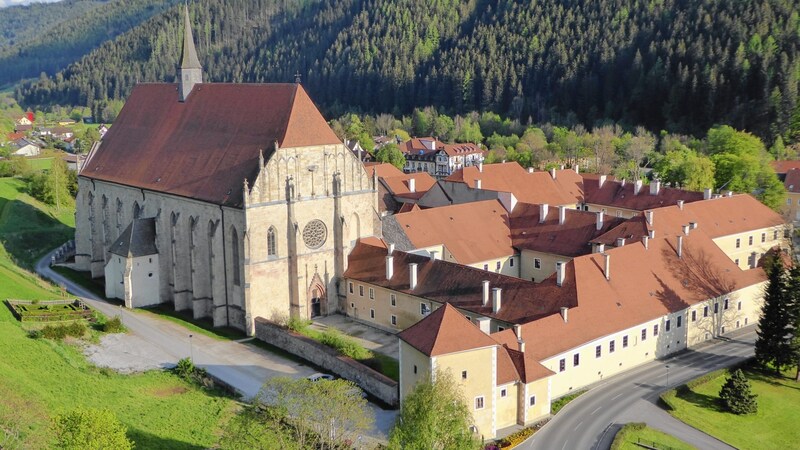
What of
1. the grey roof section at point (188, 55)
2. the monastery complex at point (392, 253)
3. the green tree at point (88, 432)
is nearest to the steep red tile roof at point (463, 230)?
the monastery complex at point (392, 253)

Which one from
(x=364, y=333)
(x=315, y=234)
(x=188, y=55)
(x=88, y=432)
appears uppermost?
(x=188, y=55)

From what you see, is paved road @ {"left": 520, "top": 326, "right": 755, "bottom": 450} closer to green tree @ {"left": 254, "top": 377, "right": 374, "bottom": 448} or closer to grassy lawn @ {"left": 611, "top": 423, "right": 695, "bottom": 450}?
grassy lawn @ {"left": 611, "top": 423, "right": 695, "bottom": 450}

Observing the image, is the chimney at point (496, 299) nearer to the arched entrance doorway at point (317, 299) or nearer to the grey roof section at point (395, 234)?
the grey roof section at point (395, 234)

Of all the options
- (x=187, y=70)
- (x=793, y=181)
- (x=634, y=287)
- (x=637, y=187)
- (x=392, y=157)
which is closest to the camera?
(x=634, y=287)

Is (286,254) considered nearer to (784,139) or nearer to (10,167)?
(10,167)

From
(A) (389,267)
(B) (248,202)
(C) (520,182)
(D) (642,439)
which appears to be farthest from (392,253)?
(C) (520,182)

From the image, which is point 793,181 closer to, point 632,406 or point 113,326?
point 632,406

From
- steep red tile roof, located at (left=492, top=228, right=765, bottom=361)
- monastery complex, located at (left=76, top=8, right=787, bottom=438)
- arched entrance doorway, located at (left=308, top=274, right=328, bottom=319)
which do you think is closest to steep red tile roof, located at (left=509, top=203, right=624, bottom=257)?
monastery complex, located at (left=76, top=8, right=787, bottom=438)
